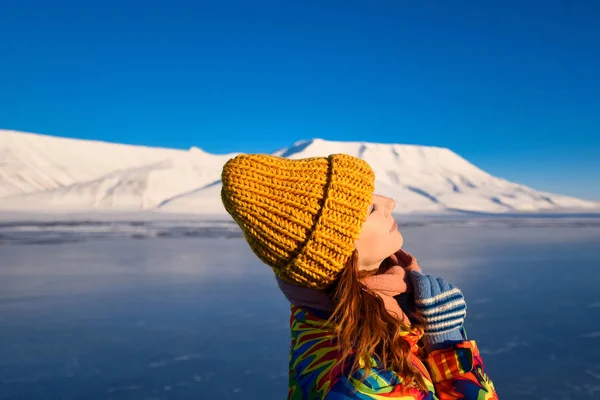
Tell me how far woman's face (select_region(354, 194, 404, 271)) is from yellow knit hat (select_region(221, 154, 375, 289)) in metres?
0.05

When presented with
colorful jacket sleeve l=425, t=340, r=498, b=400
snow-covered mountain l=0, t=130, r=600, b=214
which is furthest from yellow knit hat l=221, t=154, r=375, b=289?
snow-covered mountain l=0, t=130, r=600, b=214

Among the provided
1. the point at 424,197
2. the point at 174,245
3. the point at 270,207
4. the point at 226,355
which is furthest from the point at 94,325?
the point at 424,197

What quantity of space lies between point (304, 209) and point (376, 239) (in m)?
0.21

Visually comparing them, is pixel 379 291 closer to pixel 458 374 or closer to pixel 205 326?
pixel 458 374

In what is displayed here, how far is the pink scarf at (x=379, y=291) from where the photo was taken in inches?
48.6

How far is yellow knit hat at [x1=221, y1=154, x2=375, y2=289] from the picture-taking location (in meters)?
1.21

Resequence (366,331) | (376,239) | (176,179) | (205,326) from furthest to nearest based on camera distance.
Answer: (176,179) < (205,326) < (376,239) < (366,331)

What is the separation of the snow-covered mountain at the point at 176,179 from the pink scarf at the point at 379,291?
1206 inches

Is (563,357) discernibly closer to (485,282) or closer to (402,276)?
Result: (485,282)

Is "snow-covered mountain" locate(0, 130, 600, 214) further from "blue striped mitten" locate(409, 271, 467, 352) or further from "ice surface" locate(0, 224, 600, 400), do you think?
"blue striped mitten" locate(409, 271, 467, 352)

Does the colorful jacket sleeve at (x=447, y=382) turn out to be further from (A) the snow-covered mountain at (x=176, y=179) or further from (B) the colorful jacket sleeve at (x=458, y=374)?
(A) the snow-covered mountain at (x=176, y=179)

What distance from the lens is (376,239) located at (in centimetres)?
130

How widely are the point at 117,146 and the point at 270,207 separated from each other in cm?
6150

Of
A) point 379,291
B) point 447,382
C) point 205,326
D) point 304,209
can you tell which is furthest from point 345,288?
point 205,326
